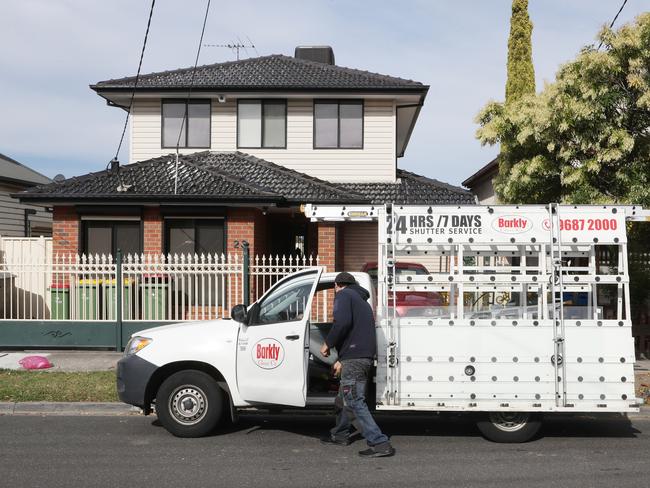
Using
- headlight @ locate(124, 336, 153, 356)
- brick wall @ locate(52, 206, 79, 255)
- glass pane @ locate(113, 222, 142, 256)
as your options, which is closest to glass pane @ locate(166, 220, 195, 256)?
glass pane @ locate(113, 222, 142, 256)

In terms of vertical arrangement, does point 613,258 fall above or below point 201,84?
below

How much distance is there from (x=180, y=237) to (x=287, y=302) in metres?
9.65

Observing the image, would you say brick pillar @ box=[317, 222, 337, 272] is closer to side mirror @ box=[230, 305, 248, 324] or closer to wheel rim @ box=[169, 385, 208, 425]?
side mirror @ box=[230, 305, 248, 324]

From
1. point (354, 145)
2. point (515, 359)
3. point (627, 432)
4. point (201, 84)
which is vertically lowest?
point (627, 432)

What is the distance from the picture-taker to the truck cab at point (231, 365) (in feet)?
24.9

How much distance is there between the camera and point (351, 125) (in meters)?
20.1

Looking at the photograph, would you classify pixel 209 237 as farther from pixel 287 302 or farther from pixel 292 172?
pixel 287 302

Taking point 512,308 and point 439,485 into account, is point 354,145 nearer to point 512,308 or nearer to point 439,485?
point 512,308

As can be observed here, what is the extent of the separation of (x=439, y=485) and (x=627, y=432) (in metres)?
3.25

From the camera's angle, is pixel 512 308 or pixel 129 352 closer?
pixel 129 352

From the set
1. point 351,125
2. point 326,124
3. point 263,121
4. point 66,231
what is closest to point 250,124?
point 263,121

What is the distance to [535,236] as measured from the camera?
761cm

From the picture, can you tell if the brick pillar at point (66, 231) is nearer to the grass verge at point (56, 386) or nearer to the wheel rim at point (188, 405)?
the grass verge at point (56, 386)

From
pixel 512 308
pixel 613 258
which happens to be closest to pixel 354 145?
pixel 613 258
